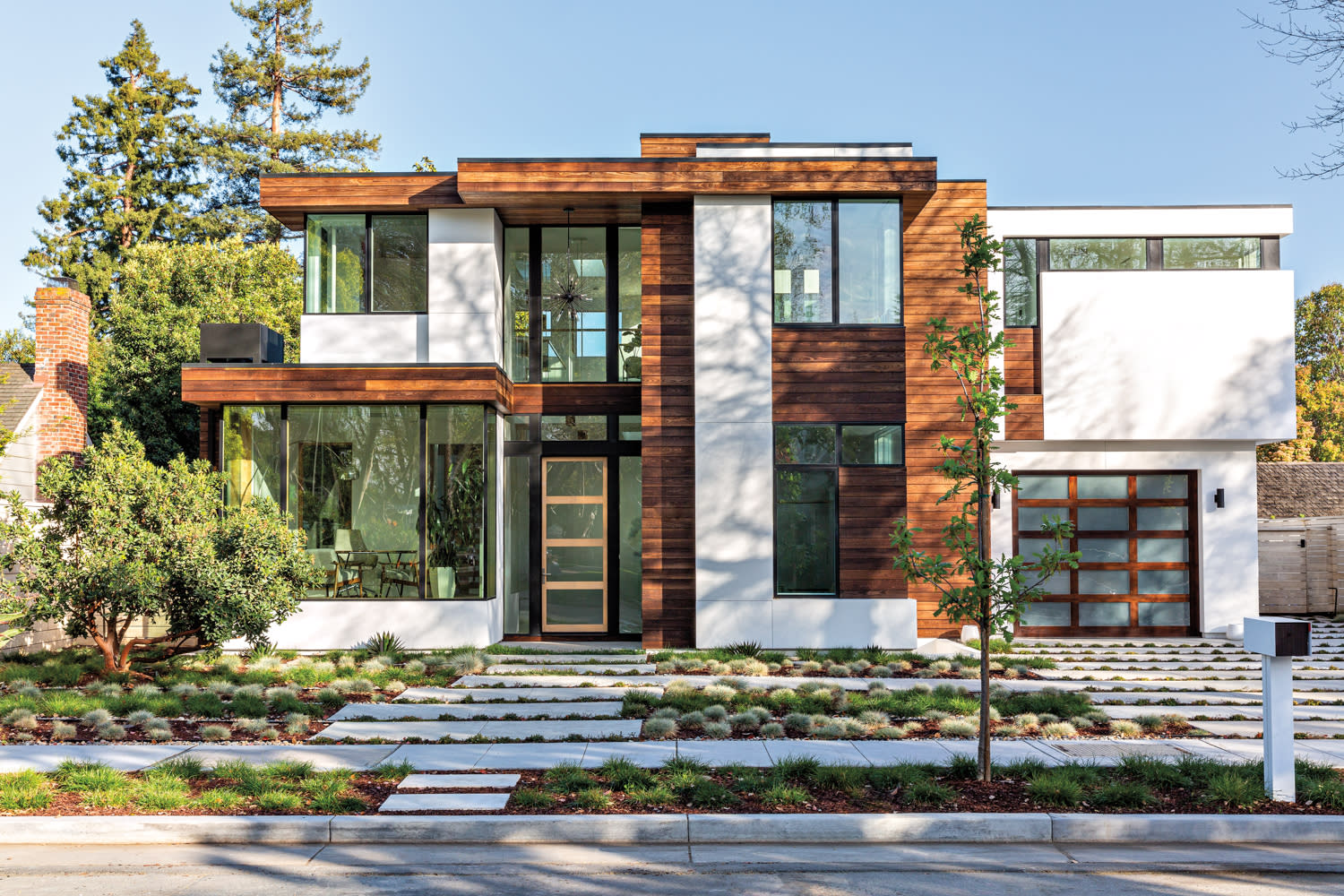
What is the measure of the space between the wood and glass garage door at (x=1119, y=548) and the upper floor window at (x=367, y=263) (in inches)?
409

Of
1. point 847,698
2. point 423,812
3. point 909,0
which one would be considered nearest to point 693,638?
point 847,698

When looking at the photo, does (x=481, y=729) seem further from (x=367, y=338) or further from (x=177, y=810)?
(x=367, y=338)

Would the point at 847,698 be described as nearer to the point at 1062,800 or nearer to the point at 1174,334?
the point at 1062,800

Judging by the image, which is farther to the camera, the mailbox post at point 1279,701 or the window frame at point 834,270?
the window frame at point 834,270

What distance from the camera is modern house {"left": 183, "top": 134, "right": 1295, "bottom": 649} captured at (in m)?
13.1

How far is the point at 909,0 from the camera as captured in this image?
1575 cm

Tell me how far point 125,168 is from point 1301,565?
36.1 m

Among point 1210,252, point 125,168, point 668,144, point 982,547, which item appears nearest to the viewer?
point 982,547

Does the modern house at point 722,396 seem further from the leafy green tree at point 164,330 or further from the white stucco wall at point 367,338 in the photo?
the leafy green tree at point 164,330

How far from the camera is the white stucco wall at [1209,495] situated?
1544cm

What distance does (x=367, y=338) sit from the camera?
1412 centimetres

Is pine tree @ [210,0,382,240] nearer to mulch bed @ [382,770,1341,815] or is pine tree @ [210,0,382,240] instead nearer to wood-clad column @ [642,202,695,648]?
wood-clad column @ [642,202,695,648]

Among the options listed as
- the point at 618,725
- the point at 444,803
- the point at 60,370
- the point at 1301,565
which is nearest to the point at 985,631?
the point at 618,725

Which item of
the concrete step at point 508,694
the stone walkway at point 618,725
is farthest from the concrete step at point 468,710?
the concrete step at point 508,694
